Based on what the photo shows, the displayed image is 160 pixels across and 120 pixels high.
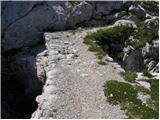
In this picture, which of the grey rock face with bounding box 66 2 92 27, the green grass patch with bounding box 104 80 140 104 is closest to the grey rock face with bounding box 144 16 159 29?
the grey rock face with bounding box 66 2 92 27

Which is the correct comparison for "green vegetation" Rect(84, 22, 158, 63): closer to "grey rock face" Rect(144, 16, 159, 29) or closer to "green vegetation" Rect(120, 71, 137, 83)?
"grey rock face" Rect(144, 16, 159, 29)

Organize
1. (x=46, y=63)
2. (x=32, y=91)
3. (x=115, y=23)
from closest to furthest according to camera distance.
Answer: (x=46, y=63) → (x=32, y=91) → (x=115, y=23)

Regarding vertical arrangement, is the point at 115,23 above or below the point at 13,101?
above

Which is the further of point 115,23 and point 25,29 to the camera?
point 115,23

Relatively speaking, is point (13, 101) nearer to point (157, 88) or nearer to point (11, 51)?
point (11, 51)

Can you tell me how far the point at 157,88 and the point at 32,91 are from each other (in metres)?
13.8

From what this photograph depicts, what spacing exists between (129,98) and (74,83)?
5006 millimetres

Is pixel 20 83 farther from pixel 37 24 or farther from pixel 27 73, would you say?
pixel 37 24

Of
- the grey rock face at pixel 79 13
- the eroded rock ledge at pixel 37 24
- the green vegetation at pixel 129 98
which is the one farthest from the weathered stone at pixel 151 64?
the green vegetation at pixel 129 98

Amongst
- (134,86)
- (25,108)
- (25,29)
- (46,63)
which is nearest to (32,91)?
(25,108)

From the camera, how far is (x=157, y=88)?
3072cm

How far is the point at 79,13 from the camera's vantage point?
1871 inches

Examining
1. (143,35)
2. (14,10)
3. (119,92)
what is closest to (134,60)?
(143,35)

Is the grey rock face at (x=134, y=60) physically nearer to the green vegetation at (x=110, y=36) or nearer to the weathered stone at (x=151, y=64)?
the green vegetation at (x=110, y=36)
